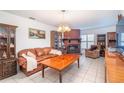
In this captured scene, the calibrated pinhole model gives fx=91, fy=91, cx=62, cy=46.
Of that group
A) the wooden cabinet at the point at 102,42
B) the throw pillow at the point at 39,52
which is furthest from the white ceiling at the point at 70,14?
the wooden cabinet at the point at 102,42

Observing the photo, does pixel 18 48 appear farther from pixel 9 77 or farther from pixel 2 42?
pixel 9 77

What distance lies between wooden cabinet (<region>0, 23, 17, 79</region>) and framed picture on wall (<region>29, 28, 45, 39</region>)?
1183 millimetres

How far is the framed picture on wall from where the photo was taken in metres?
Answer: 4.34

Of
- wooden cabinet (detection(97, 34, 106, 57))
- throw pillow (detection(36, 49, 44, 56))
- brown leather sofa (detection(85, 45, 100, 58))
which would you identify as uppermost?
wooden cabinet (detection(97, 34, 106, 57))

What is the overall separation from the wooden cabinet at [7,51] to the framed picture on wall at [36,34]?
118 centimetres

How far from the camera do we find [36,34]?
4.66 m

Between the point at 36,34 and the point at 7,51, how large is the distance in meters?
1.87

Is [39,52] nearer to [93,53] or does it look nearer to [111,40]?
[93,53]

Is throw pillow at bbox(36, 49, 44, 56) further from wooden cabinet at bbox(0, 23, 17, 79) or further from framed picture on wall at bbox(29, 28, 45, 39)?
wooden cabinet at bbox(0, 23, 17, 79)

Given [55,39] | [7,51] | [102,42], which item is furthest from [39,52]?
[102,42]

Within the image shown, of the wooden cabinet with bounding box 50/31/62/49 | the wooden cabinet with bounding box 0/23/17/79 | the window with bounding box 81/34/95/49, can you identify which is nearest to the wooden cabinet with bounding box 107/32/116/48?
the window with bounding box 81/34/95/49

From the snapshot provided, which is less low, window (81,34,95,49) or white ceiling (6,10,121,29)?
white ceiling (6,10,121,29)

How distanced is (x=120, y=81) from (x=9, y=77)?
309 cm
